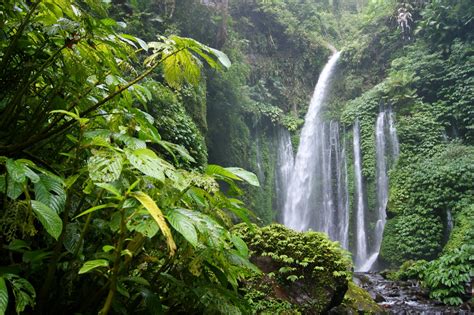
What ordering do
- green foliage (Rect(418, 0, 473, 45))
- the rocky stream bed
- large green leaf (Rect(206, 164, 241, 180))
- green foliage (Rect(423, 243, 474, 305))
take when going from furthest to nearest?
1. green foliage (Rect(418, 0, 473, 45))
2. green foliage (Rect(423, 243, 474, 305))
3. the rocky stream bed
4. large green leaf (Rect(206, 164, 241, 180))

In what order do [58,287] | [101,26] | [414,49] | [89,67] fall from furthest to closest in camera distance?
[414,49], [89,67], [101,26], [58,287]

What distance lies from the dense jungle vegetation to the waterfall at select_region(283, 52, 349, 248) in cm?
74

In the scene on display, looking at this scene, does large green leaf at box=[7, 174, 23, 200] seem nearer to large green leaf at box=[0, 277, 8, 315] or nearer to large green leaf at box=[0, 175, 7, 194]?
large green leaf at box=[0, 175, 7, 194]

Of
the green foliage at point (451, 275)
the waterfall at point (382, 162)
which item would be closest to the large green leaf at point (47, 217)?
the green foliage at point (451, 275)

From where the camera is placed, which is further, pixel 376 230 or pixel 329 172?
pixel 329 172

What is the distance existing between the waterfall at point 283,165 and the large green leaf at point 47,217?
15126 millimetres

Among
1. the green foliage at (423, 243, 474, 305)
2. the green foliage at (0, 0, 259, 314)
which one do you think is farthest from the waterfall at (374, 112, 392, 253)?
the green foliage at (0, 0, 259, 314)

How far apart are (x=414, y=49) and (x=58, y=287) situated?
18.6 metres

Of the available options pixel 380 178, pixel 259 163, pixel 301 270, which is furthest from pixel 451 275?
pixel 259 163

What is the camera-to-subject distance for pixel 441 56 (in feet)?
50.8

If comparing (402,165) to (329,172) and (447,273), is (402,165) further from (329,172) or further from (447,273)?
(447,273)

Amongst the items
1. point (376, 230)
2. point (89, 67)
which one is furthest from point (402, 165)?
point (89, 67)

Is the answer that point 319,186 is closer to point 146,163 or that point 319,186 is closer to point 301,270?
point 301,270

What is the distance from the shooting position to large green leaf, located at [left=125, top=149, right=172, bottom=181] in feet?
3.11
